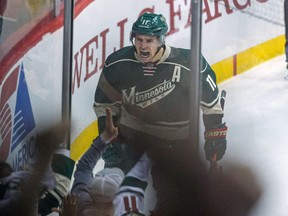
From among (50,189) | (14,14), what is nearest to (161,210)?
(50,189)

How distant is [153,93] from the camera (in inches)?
144

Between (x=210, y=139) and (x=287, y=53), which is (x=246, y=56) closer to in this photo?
(x=287, y=53)

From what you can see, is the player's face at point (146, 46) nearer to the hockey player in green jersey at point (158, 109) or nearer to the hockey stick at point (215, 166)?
the hockey player in green jersey at point (158, 109)

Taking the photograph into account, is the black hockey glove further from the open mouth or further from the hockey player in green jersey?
the open mouth

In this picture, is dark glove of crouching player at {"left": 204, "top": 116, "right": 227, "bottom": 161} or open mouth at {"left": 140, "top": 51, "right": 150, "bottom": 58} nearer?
dark glove of crouching player at {"left": 204, "top": 116, "right": 227, "bottom": 161}

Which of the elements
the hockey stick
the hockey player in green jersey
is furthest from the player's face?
the hockey stick

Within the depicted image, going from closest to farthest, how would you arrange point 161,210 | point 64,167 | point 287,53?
1. point 287,53
2. point 161,210
3. point 64,167

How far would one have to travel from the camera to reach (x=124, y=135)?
12.2 feet

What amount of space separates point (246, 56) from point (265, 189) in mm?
593

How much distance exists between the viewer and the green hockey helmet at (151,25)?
363cm

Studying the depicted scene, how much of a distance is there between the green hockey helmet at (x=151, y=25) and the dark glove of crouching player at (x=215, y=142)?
19.2 inches

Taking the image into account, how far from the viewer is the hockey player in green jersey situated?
3543 millimetres

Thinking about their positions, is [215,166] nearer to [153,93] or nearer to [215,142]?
[215,142]

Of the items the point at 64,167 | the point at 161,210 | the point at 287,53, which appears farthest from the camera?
the point at 64,167
